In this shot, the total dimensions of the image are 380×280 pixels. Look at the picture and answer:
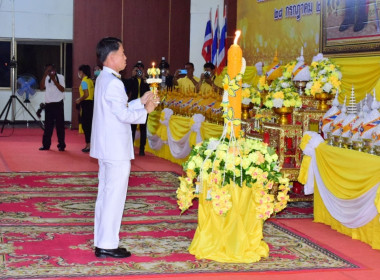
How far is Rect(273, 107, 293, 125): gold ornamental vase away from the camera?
730 centimetres


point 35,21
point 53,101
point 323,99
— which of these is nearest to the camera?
point 323,99

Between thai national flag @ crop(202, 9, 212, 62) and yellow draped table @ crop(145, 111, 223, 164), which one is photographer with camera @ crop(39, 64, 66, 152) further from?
thai national flag @ crop(202, 9, 212, 62)

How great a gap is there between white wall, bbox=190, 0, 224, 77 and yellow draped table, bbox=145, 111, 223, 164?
5.39m

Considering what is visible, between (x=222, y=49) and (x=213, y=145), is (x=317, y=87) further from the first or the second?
(x=222, y=49)

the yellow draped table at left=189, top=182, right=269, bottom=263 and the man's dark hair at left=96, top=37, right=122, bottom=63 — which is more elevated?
the man's dark hair at left=96, top=37, right=122, bottom=63

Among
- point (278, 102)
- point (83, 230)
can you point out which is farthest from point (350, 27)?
point (83, 230)

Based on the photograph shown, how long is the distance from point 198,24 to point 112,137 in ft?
43.3

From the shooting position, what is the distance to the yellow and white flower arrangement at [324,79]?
24.0 ft

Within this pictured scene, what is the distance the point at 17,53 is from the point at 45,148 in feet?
20.9

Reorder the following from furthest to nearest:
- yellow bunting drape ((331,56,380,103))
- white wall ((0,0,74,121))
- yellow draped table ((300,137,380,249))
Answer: white wall ((0,0,74,121)) < yellow bunting drape ((331,56,380,103)) < yellow draped table ((300,137,380,249))

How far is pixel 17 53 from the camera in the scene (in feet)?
59.4

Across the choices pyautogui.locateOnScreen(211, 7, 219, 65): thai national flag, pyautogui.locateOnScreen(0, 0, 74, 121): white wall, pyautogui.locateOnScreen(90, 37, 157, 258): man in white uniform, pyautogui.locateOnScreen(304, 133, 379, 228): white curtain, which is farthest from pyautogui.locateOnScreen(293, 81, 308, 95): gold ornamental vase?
pyautogui.locateOnScreen(0, 0, 74, 121): white wall

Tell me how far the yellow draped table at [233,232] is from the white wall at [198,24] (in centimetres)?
1261

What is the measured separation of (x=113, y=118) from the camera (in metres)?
4.77
